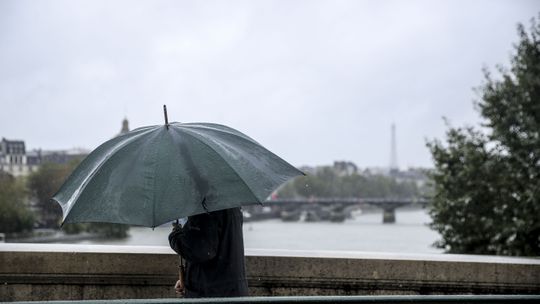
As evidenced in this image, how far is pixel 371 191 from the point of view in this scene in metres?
117

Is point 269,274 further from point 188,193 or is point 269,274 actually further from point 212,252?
point 188,193

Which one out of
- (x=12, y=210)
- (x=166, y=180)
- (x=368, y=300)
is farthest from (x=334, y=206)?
(x=368, y=300)

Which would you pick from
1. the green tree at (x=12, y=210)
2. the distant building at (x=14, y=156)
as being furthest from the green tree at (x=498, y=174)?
the distant building at (x=14, y=156)

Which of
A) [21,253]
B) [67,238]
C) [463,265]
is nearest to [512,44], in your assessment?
[463,265]

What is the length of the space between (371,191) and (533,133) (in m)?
104

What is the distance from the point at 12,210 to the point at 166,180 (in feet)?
181

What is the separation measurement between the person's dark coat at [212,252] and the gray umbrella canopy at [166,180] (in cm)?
16

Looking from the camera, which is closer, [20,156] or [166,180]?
[166,180]

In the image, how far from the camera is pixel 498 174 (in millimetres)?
15188

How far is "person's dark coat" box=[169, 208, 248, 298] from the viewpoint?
9.47 ft

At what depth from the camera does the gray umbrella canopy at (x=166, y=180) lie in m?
2.83

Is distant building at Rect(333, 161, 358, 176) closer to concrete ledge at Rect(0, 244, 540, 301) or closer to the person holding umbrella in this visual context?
concrete ledge at Rect(0, 244, 540, 301)

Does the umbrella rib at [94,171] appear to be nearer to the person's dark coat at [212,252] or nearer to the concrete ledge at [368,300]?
the person's dark coat at [212,252]

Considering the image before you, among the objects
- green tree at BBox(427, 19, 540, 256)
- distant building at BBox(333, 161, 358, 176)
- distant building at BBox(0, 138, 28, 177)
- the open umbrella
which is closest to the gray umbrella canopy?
the open umbrella
